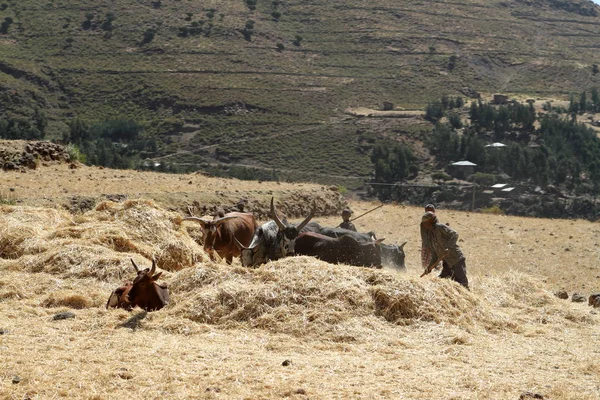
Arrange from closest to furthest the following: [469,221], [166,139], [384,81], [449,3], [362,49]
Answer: [469,221]
[166,139]
[384,81]
[362,49]
[449,3]

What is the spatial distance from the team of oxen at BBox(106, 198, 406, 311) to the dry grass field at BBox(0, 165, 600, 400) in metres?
0.41

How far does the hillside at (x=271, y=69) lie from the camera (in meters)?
59.7

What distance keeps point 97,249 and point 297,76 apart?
59.6 m

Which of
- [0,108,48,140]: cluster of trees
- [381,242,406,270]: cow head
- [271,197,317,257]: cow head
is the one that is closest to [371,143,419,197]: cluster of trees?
[0,108,48,140]: cluster of trees

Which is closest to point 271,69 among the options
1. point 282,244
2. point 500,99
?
point 500,99

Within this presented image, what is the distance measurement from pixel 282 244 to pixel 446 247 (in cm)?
239

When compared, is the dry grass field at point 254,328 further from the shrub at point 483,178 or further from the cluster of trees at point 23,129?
the cluster of trees at point 23,129

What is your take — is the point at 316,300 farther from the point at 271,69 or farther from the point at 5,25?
the point at 5,25

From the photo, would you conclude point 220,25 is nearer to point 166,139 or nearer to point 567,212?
point 166,139

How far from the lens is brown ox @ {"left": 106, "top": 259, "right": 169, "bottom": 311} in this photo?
10.3 metres

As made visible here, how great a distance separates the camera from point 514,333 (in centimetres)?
1018

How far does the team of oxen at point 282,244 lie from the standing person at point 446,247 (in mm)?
1105

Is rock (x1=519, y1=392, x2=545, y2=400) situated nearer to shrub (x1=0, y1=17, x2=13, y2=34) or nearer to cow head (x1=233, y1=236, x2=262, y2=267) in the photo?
cow head (x1=233, y1=236, x2=262, y2=267)

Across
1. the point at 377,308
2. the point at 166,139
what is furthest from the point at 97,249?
the point at 166,139
